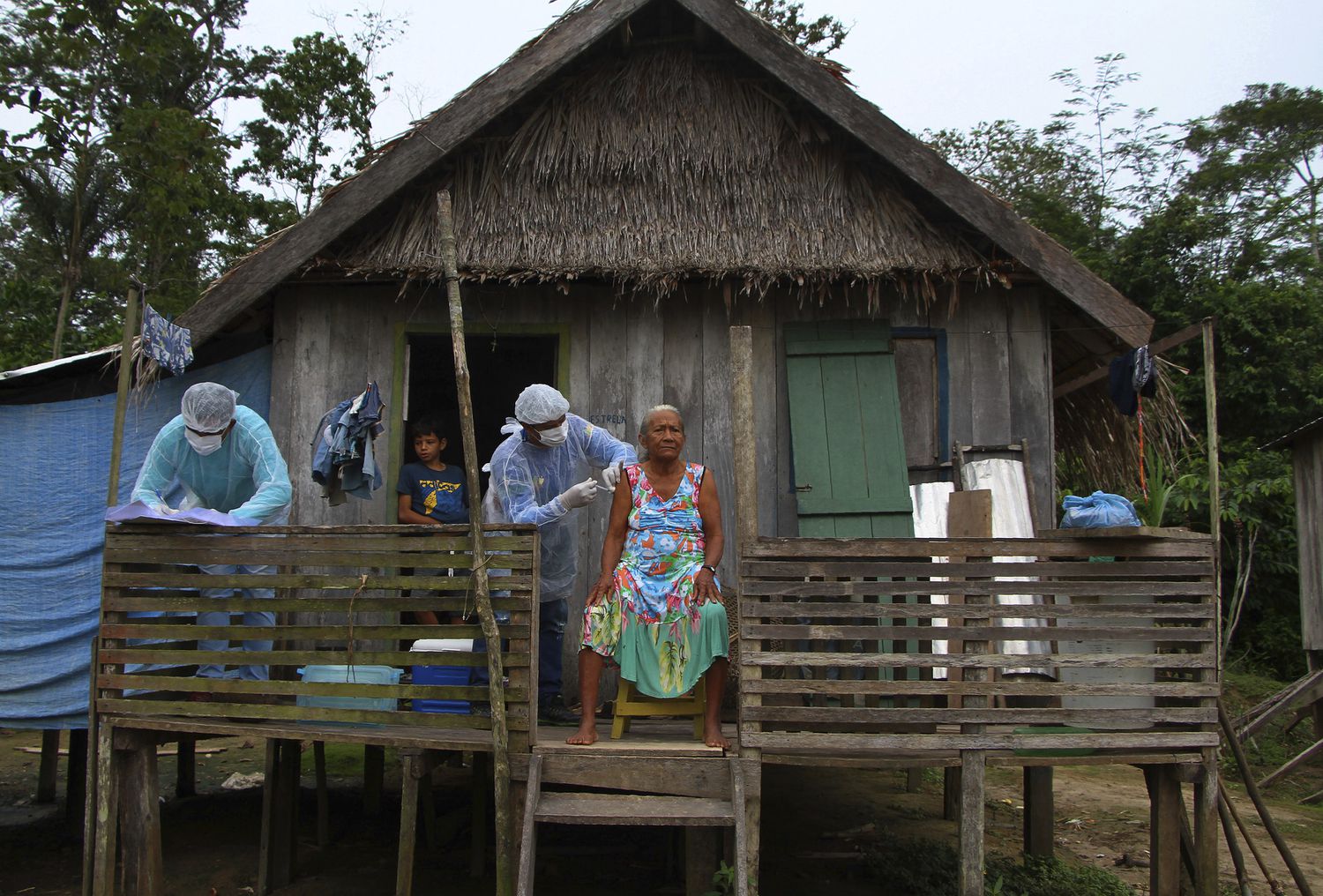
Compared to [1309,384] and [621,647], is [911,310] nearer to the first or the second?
[621,647]

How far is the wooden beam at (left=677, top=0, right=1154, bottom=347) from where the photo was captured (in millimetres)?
6199

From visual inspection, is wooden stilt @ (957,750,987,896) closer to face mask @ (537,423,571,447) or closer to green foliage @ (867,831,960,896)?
green foliage @ (867,831,960,896)

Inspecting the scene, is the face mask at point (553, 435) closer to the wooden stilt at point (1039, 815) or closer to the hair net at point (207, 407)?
the hair net at point (207, 407)

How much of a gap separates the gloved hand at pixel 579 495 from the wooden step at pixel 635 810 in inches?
52.7

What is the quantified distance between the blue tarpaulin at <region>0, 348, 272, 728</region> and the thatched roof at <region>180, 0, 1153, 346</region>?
98cm

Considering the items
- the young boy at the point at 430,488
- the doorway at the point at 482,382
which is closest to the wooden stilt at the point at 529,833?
the young boy at the point at 430,488

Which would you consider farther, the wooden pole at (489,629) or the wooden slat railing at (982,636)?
the wooden slat railing at (982,636)

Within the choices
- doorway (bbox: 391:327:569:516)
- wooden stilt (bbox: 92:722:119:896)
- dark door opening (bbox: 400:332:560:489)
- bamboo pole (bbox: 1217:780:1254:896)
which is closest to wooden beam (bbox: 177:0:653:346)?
wooden stilt (bbox: 92:722:119:896)

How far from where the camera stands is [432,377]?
987 cm

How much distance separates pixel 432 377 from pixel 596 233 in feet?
12.2

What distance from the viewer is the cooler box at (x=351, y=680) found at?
202 inches

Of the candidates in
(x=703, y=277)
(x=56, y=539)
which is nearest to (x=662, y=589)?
(x=703, y=277)

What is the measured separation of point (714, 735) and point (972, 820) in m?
1.18

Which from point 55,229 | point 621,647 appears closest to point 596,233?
point 621,647
